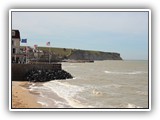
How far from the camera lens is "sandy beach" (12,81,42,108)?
4.19 meters

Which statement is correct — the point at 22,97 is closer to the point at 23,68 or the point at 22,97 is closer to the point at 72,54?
the point at 23,68

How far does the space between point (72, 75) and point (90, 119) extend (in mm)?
1885

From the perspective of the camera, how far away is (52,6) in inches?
166

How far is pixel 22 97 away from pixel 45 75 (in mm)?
998

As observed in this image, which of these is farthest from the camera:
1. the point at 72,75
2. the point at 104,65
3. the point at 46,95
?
the point at 72,75

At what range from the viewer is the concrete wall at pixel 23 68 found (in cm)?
428

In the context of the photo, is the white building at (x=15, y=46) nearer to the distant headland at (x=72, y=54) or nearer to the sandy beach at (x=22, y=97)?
the distant headland at (x=72, y=54)

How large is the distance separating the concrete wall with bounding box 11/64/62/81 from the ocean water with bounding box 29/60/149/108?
187 mm

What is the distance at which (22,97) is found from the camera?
14.4 ft

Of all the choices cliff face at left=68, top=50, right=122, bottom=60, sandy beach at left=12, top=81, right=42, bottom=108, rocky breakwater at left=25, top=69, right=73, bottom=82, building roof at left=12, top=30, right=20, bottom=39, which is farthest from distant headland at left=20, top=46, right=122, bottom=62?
sandy beach at left=12, top=81, right=42, bottom=108

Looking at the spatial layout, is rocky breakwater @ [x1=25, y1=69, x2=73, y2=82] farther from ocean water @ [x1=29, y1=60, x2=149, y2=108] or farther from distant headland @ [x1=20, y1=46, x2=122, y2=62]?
distant headland @ [x1=20, y1=46, x2=122, y2=62]

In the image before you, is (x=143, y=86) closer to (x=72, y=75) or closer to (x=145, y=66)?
(x=145, y=66)
